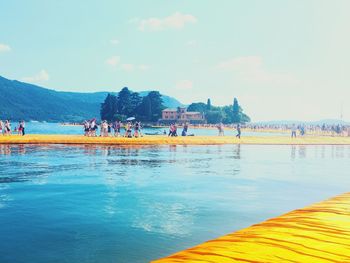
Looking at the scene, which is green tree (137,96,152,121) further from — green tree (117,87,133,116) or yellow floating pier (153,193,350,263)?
yellow floating pier (153,193,350,263)

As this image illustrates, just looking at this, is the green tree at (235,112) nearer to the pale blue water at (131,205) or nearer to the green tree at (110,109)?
the green tree at (110,109)

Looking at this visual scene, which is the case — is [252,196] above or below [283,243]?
below

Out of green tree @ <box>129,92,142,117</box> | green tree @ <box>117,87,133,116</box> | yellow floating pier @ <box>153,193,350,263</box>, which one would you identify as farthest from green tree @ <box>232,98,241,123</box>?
yellow floating pier @ <box>153,193,350,263</box>

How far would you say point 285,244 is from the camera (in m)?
4.79

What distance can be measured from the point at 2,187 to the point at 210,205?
7.53 m

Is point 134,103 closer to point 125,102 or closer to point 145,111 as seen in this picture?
point 125,102

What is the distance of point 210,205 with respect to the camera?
11461mm

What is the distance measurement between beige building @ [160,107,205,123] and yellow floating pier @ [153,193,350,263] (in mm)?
166651

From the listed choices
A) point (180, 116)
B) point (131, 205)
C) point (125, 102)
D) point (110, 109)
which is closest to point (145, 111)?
point (125, 102)

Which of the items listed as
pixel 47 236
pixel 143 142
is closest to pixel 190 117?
pixel 143 142

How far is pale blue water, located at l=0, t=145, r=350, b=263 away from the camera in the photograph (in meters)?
7.63

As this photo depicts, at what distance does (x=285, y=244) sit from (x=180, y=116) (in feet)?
562

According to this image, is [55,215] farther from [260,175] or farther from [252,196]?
[260,175]

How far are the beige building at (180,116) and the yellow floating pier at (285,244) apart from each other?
16665 centimetres
